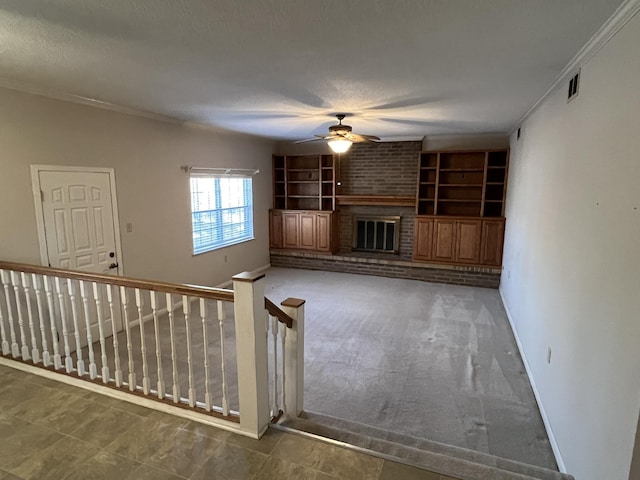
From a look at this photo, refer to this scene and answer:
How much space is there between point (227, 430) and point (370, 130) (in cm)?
490

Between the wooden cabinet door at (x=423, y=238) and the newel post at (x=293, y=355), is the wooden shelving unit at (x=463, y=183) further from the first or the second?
the newel post at (x=293, y=355)

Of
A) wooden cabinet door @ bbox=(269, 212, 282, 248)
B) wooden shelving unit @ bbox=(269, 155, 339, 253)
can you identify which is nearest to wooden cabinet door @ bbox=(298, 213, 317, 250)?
wooden shelving unit @ bbox=(269, 155, 339, 253)

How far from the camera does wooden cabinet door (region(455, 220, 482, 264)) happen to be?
246 inches

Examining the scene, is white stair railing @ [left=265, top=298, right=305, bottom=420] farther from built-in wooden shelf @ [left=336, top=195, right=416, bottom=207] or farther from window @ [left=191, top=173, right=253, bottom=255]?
built-in wooden shelf @ [left=336, top=195, right=416, bottom=207]

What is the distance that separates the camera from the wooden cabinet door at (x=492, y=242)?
611cm

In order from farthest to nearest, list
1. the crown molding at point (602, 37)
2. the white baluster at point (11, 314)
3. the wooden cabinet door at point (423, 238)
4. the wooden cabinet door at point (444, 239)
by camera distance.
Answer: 1. the wooden cabinet door at point (423, 238)
2. the wooden cabinet door at point (444, 239)
3. the white baluster at point (11, 314)
4. the crown molding at point (602, 37)

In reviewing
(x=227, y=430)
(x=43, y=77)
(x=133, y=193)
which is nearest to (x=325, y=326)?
(x=227, y=430)

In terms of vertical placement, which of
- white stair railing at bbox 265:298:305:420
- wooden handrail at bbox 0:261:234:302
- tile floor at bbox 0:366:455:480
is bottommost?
tile floor at bbox 0:366:455:480

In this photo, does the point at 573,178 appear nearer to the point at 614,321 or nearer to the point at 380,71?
the point at 614,321

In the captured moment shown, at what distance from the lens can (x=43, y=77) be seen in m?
2.96

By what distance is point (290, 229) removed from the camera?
7531 millimetres

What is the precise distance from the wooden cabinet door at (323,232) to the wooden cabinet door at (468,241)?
2.43 meters

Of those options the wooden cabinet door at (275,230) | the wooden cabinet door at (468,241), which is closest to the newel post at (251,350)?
the wooden cabinet door at (468,241)

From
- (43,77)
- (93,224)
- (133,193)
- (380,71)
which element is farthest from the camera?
(133,193)
